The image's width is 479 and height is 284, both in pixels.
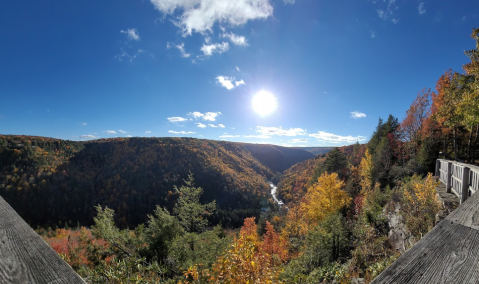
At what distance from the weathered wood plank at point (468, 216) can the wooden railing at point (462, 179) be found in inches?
204

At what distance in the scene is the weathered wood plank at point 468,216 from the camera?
4.28 ft

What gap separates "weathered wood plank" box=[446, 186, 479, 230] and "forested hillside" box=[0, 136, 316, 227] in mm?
87412

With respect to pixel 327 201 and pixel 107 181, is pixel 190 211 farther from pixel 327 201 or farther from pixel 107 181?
pixel 107 181

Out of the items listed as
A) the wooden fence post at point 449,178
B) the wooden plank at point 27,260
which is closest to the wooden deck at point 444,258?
the wooden plank at point 27,260

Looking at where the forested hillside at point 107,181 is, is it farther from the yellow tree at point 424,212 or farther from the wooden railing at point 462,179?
the wooden railing at point 462,179

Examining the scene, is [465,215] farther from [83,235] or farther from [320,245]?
[83,235]

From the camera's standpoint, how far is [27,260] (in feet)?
3.16

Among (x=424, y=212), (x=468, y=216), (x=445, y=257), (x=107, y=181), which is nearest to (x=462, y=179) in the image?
(x=424, y=212)

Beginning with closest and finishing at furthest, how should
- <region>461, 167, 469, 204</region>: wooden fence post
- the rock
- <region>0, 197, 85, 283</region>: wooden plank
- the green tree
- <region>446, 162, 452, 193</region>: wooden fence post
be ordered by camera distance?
1. <region>0, 197, 85, 283</region>: wooden plank
2. <region>461, 167, 469, 204</region>: wooden fence post
3. <region>446, 162, 452, 193</region>: wooden fence post
4. the rock
5. the green tree

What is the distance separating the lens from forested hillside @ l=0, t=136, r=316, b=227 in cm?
9875

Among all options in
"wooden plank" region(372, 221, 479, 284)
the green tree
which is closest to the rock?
"wooden plank" region(372, 221, 479, 284)

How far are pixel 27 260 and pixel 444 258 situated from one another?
221 cm

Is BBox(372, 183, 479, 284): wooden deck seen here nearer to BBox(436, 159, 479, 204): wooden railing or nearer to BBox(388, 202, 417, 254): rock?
BBox(436, 159, 479, 204): wooden railing

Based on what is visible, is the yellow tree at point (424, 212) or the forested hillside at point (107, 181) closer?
the yellow tree at point (424, 212)
